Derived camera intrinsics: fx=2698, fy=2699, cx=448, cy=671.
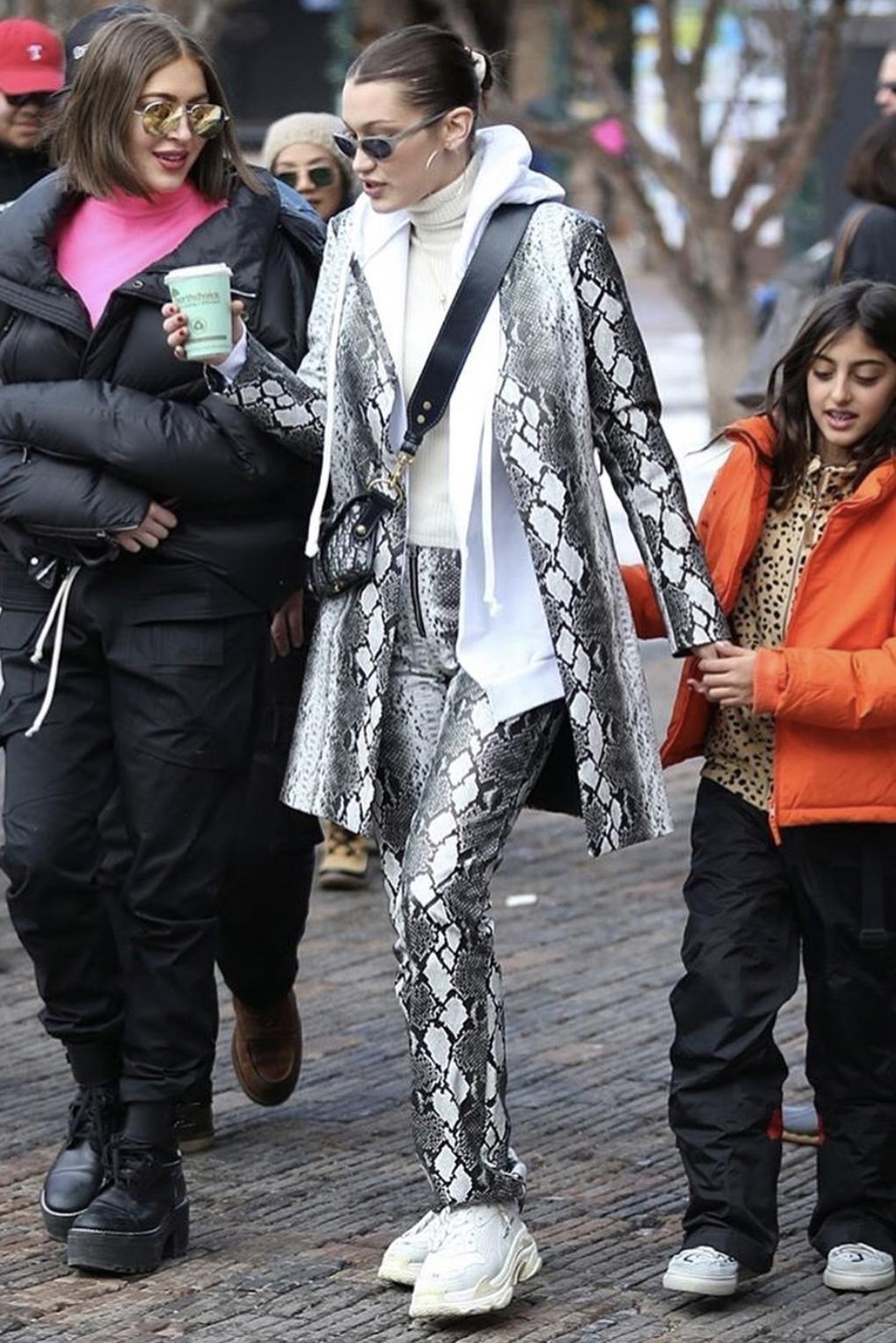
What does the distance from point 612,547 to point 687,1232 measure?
1.17 meters

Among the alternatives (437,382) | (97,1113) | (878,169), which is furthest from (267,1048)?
(878,169)

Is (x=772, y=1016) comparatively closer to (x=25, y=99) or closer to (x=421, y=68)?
(x=421, y=68)

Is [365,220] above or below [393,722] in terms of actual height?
above

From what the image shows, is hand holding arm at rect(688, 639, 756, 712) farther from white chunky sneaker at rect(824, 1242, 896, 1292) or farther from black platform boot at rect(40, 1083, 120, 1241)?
black platform boot at rect(40, 1083, 120, 1241)

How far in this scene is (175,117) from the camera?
4.60m

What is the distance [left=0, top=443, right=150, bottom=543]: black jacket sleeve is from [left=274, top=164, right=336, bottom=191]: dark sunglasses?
2.55 meters

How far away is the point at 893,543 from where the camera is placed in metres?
4.51

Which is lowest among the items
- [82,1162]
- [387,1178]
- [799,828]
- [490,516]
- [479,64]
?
[387,1178]

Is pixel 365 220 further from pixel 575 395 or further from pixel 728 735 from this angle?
pixel 728 735

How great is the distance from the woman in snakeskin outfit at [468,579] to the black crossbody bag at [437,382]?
24 mm

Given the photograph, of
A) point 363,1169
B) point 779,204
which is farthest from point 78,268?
point 779,204

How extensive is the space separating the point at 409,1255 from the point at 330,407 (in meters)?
1.44

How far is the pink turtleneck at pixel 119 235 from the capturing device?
4.70m

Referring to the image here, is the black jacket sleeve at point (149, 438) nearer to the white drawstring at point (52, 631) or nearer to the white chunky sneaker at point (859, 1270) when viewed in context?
the white drawstring at point (52, 631)
